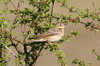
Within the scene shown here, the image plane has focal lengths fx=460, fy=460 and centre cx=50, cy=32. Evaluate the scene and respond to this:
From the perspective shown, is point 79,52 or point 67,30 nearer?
point 79,52

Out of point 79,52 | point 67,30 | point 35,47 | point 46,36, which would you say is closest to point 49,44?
point 35,47

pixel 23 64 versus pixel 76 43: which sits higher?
pixel 23 64

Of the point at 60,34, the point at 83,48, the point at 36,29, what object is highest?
the point at 36,29

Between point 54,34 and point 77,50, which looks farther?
point 77,50

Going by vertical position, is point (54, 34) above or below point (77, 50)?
above

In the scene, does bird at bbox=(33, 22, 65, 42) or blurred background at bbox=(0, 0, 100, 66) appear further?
blurred background at bbox=(0, 0, 100, 66)

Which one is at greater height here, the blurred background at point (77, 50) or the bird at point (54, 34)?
the bird at point (54, 34)

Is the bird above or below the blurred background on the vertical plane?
above

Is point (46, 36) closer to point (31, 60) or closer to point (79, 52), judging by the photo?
point (31, 60)

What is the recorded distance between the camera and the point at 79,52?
17562mm

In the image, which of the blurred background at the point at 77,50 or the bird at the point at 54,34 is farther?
the blurred background at the point at 77,50

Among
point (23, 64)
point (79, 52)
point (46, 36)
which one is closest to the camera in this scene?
point (23, 64)

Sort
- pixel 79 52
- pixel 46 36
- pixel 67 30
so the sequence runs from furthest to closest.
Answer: pixel 67 30 < pixel 79 52 < pixel 46 36

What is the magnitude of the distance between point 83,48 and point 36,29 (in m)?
9.41
